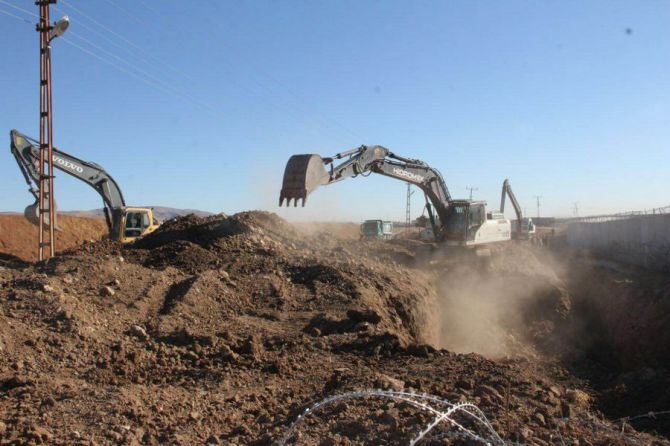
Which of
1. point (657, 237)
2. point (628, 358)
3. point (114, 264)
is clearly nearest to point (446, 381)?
point (114, 264)

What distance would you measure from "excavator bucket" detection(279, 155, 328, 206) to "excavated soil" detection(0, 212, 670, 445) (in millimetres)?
1537

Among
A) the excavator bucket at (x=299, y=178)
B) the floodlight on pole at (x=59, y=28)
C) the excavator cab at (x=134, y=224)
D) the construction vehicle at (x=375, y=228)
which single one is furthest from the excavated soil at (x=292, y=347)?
the construction vehicle at (x=375, y=228)

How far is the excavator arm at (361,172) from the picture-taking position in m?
13.8

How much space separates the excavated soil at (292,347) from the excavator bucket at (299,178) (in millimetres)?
1537

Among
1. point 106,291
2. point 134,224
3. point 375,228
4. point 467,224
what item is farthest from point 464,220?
point 375,228

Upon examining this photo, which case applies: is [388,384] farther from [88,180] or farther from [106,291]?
[88,180]

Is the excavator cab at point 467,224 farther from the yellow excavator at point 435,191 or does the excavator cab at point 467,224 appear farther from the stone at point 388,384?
the stone at point 388,384

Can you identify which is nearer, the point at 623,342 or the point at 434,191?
the point at 623,342

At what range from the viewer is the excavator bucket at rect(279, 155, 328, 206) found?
45.1ft

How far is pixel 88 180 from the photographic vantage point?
837 inches

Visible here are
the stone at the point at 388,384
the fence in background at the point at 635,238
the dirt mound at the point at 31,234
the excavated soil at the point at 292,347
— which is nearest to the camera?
the excavated soil at the point at 292,347

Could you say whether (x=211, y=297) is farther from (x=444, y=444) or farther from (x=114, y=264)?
(x=444, y=444)

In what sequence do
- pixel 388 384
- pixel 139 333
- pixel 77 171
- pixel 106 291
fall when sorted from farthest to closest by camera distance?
pixel 77 171 → pixel 106 291 → pixel 139 333 → pixel 388 384

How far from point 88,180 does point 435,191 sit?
1222 cm
